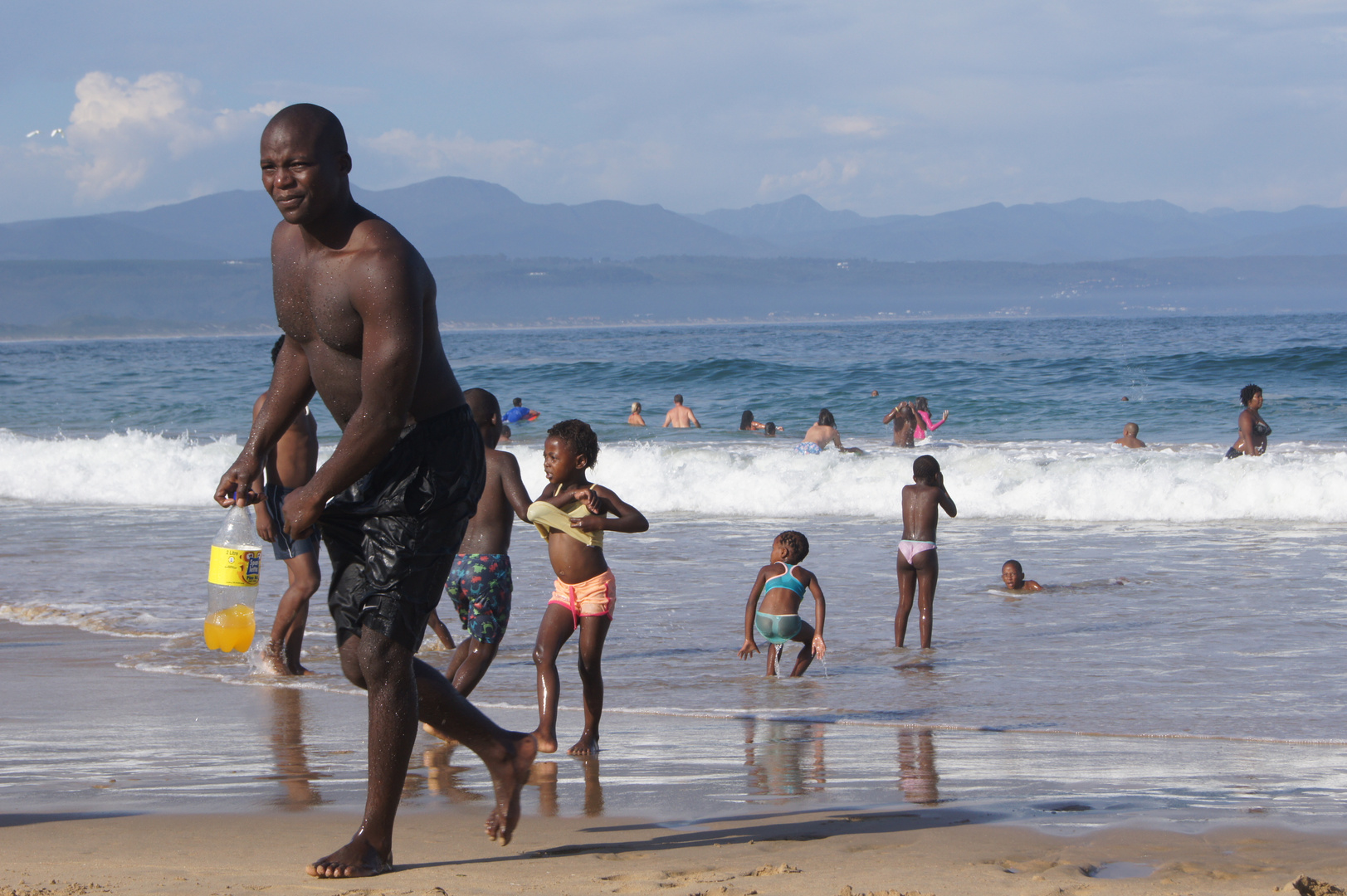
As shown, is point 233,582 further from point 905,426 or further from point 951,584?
point 905,426

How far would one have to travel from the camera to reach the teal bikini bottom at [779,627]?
21.9ft

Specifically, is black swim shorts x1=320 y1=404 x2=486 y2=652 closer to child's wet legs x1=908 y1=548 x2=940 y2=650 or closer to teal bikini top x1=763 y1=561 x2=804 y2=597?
teal bikini top x1=763 y1=561 x2=804 y2=597

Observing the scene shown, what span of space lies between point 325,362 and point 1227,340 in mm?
53618

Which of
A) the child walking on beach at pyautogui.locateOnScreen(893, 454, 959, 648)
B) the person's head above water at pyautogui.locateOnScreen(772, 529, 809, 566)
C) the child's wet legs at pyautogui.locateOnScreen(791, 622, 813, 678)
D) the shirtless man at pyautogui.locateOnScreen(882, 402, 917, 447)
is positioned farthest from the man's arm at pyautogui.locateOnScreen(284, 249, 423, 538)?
the shirtless man at pyautogui.locateOnScreen(882, 402, 917, 447)

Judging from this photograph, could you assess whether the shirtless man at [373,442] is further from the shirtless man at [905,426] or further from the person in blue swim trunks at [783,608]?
the shirtless man at [905,426]

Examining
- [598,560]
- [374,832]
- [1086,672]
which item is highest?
[598,560]

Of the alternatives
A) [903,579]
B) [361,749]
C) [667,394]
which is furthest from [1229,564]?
[667,394]

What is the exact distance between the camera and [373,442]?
2836 millimetres

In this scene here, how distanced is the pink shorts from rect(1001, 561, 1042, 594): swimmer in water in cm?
517

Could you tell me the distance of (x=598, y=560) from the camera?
4918 mm

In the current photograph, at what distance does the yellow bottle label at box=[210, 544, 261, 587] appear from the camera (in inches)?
204

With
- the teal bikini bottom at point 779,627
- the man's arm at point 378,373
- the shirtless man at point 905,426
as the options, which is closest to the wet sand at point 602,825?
the man's arm at point 378,373

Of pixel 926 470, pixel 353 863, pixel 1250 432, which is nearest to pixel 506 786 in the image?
pixel 353 863

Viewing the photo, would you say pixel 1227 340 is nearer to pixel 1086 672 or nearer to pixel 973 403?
pixel 973 403
